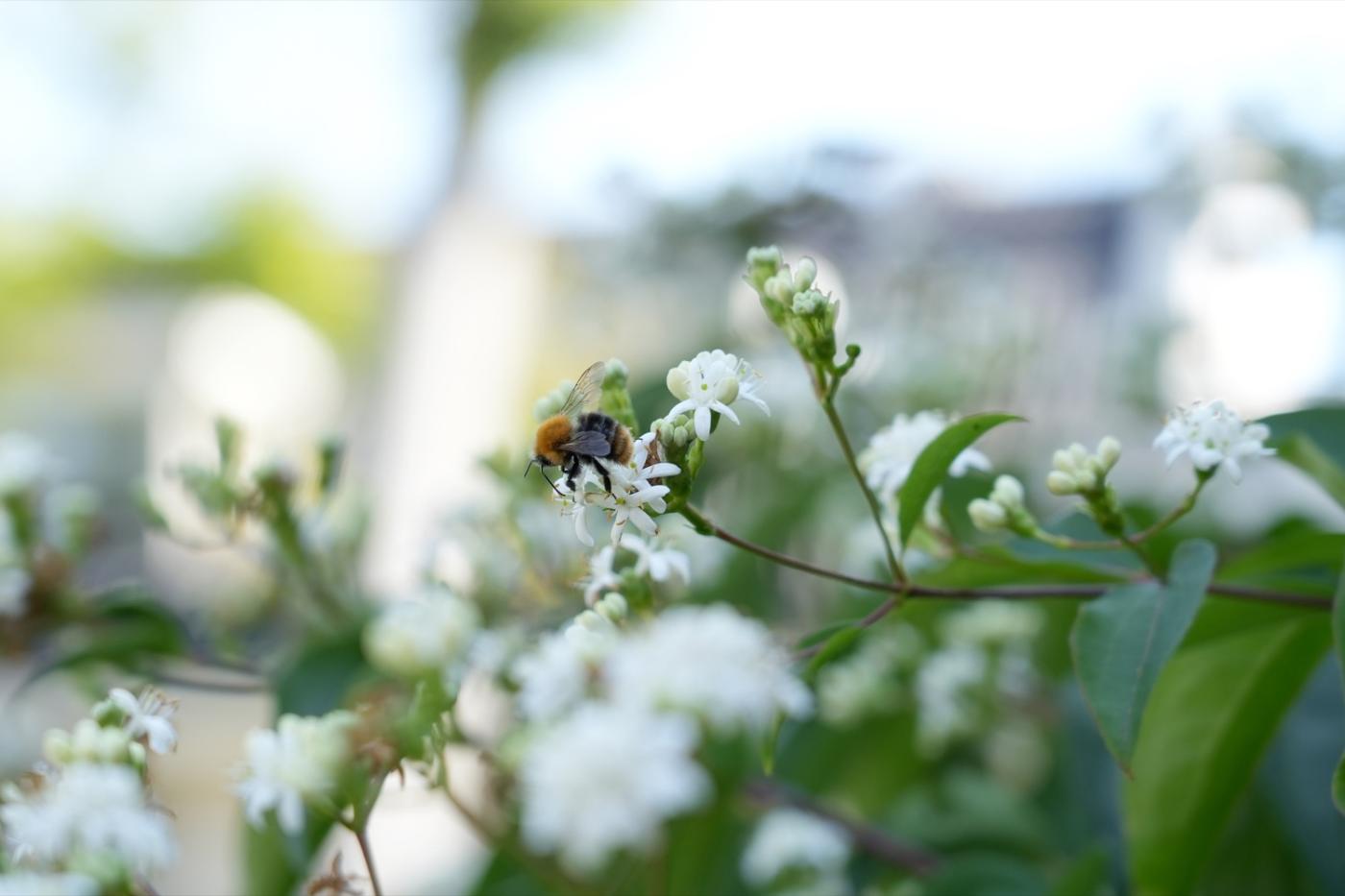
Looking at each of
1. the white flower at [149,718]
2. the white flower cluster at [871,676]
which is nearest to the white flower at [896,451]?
the white flower at [149,718]

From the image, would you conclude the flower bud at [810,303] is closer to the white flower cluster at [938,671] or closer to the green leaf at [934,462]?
Result: the green leaf at [934,462]

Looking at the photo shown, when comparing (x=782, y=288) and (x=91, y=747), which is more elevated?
(x=782, y=288)

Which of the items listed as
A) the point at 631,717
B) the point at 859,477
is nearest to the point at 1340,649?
the point at 859,477

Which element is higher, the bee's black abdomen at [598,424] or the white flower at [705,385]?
the white flower at [705,385]

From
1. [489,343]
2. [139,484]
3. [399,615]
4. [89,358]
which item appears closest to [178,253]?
[89,358]

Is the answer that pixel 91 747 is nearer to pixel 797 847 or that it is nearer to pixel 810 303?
pixel 810 303

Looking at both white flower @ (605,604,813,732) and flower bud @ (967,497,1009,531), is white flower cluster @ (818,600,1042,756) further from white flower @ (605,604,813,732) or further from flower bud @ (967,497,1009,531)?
white flower @ (605,604,813,732)
